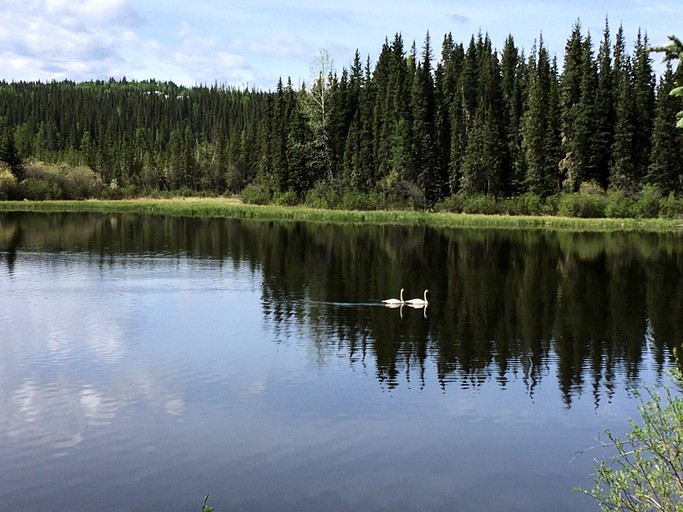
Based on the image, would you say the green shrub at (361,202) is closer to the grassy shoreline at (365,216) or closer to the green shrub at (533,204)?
the grassy shoreline at (365,216)

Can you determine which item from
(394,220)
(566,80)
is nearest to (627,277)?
(394,220)

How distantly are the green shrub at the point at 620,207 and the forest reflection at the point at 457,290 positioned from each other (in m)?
10.9

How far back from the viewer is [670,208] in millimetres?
84688

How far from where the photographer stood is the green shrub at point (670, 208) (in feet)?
276

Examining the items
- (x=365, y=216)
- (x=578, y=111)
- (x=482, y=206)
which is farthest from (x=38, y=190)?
(x=578, y=111)

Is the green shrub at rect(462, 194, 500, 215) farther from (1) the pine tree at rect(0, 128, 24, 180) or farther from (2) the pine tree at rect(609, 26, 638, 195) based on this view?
(1) the pine tree at rect(0, 128, 24, 180)

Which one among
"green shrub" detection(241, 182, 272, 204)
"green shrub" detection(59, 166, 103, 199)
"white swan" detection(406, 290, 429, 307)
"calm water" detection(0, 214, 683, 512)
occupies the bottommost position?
"calm water" detection(0, 214, 683, 512)

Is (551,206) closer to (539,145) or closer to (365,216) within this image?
(539,145)

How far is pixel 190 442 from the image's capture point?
18.0 metres

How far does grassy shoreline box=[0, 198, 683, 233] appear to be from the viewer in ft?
271

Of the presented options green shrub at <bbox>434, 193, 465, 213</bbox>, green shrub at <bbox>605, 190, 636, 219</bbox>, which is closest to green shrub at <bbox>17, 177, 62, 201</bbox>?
green shrub at <bbox>434, 193, 465, 213</bbox>

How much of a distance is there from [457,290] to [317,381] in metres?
20.3

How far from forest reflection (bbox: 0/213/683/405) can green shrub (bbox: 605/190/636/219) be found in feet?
35.7

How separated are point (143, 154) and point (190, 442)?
527 feet
